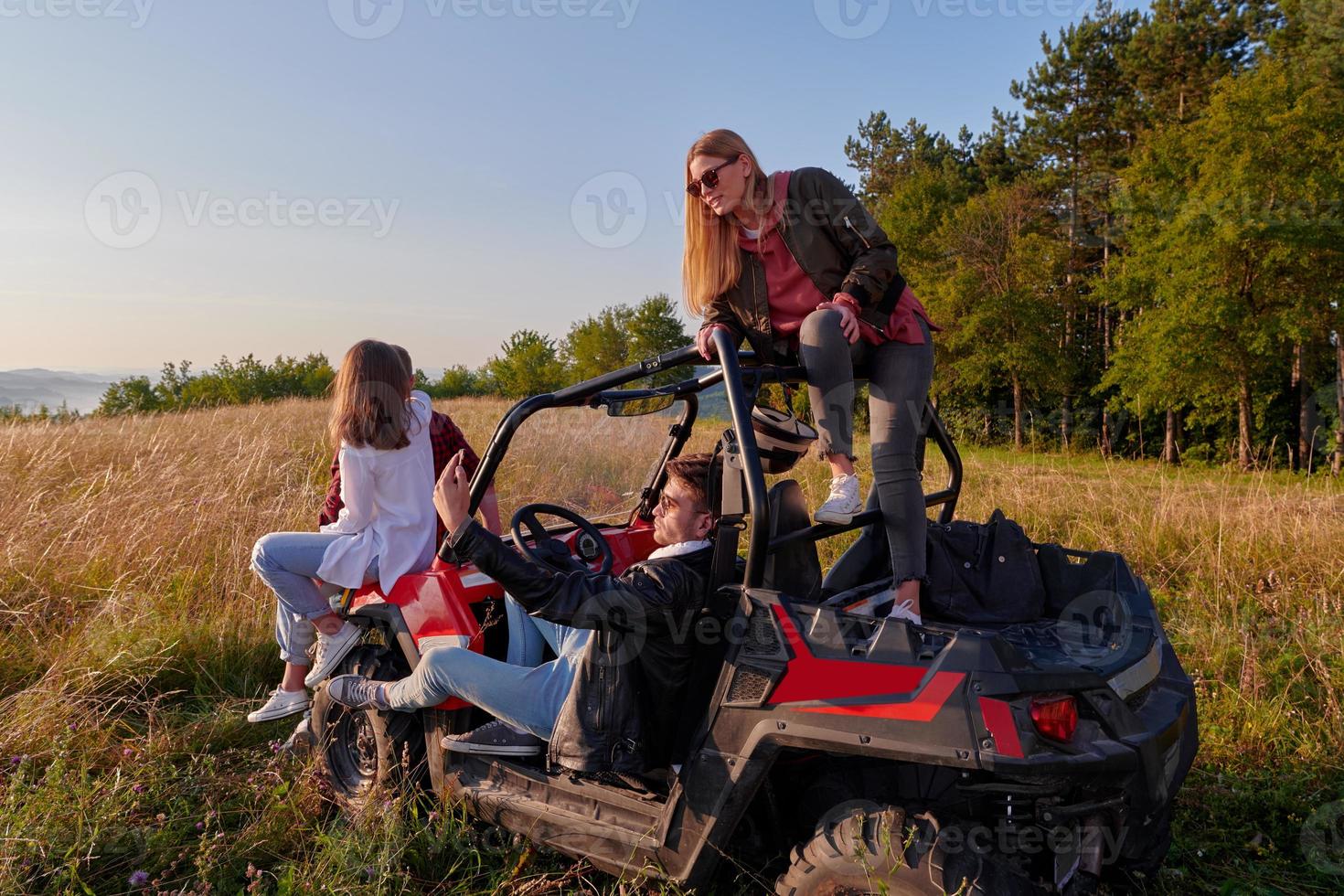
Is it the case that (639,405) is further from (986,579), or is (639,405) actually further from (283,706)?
(283,706)

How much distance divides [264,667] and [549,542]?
2.83 metres

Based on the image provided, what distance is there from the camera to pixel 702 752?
98.5 inches

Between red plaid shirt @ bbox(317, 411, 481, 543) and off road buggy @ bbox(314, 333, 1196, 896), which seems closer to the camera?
off road buggy @ bbox(314, 333, 1196, 896)

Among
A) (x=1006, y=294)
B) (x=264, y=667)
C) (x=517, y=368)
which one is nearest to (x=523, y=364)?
(x=517, y=368)

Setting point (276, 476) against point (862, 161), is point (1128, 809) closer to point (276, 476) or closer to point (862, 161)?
point (276, 476)

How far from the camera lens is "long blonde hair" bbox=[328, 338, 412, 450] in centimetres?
350


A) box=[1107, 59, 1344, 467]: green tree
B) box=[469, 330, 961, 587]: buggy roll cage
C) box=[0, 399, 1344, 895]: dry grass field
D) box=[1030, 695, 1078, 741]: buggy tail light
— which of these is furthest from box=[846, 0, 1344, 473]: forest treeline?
box=[1030, 695, 1078, 741]: buggy tail light

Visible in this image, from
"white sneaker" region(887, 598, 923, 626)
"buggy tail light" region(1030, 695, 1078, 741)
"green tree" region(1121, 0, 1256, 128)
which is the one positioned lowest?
"buggy tail light" region(1030, 695, 1078, 741)

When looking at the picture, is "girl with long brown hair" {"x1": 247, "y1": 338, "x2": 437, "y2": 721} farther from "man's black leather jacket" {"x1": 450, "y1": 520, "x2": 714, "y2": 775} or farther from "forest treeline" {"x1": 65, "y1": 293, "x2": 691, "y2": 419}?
"forest treeline" {"x1": 65, "y1": 293, "x2": 691, "y2": 419}

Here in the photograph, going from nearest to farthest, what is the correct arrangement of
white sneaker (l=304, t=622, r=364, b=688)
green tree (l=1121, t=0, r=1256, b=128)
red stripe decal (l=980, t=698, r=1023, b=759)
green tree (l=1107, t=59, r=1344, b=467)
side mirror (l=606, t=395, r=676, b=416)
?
red stripe decal (l=980, t=698, r=1023, b=759)
side mirror (l=606, t=395, r=676, b=416)
white sneaker (l=304, t=622, r=364, b=688)
green tree (l=1107, t=59, r=1344, b=467)
green tree (l=1121, t=0, r=1256, b=128)

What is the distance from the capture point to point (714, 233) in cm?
320

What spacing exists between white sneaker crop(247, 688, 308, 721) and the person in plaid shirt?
752 millimetres

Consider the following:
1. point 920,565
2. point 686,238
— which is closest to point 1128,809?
point 920,565

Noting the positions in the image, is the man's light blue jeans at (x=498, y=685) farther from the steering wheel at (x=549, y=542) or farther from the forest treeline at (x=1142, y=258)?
the forest treeline at (x=1142, y=258)
